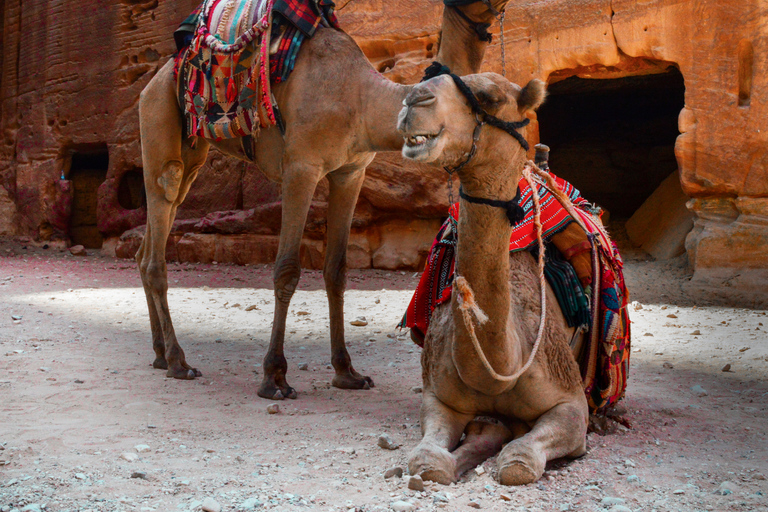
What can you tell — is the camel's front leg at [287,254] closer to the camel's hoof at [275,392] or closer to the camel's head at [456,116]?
the camel's hoof at [275,392]

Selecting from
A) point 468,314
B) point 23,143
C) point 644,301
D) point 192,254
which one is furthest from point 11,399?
point 23,143

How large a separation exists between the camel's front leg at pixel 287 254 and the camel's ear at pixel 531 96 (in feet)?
6.51

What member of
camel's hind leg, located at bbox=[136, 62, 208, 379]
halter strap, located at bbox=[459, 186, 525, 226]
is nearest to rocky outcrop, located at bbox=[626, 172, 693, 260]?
camel's hind leg, located at bbox=[136, 62, 208, 379]

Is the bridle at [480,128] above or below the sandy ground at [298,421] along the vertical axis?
above

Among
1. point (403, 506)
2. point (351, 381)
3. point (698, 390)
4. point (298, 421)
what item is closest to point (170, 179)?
point (351, 381)

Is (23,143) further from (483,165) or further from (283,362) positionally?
(483,165)

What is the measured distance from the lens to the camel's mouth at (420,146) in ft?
6.32

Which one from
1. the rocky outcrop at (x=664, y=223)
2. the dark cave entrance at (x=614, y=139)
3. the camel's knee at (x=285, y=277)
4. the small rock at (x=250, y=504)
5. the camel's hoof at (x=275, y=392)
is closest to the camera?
the small rock at (x=250, y=504)

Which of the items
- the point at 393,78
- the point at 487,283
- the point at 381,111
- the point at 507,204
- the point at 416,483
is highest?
the point at 393,78

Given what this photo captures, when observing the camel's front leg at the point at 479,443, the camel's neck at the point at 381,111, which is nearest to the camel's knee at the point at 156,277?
the camel's neck at the point at 381,111

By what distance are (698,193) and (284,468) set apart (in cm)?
687

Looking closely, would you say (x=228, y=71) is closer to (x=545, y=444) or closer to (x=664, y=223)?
(x=545, y=444)

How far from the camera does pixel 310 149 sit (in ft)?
13.1

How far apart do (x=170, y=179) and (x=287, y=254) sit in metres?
1.35
